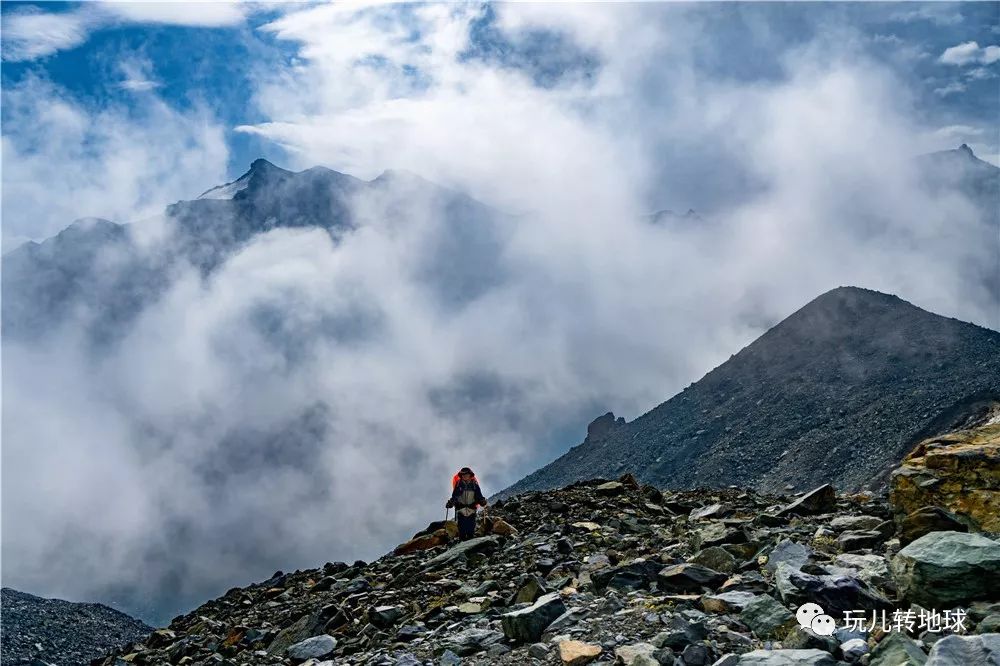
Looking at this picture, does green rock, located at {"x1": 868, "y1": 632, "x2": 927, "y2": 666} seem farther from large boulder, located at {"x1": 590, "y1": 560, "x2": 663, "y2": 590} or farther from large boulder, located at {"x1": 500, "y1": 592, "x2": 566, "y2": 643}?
large boulder, located at {"x1": 590, "y1": 560, "x2": 663, "y2": 590}

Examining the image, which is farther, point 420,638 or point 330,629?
point 330,629


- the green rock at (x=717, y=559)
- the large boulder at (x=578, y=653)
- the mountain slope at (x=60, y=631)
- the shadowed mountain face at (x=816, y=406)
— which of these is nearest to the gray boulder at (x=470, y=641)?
the large boulder at (x=578, y=653)

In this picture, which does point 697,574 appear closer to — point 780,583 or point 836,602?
point 780,583

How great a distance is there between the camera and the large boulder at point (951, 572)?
911 centimetres

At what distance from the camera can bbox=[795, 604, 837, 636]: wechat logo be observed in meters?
8.94

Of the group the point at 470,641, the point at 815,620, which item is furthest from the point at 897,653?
Answer: the point at 470,641

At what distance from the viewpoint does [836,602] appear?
31.3ft

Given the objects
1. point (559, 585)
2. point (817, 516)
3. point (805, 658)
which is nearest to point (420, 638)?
point (559, 585)

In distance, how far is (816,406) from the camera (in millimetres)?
83750

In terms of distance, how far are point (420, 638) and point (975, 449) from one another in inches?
414

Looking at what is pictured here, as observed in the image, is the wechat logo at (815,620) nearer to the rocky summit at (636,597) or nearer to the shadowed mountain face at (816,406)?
the rocky summit at (636,597)

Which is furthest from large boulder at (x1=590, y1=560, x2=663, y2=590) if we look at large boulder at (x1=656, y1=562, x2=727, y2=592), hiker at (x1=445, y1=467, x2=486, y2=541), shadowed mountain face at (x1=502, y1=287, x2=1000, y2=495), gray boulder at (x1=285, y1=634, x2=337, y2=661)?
shadowed mountain face at (x1=502, y1=287, x2=1000, y2=495)

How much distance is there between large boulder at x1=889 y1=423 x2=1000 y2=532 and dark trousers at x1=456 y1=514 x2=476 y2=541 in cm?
1226

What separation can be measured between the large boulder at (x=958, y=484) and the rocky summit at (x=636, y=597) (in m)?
0.77
